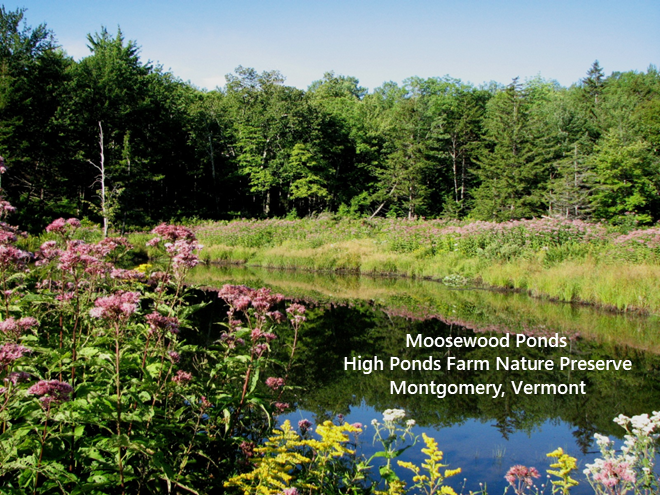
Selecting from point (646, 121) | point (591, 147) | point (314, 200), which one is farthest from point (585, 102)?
point (314, 200)

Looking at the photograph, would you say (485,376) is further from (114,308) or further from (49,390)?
Result: (49,390)

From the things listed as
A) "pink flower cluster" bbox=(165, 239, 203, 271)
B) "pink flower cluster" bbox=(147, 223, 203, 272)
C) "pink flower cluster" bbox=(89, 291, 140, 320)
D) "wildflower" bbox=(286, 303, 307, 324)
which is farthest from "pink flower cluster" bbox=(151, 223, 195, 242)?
"wildflower" bbox=(286, 303, 307, 324)

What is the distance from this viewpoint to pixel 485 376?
6195 millimetres

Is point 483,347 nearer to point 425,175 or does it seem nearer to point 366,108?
point 425,175

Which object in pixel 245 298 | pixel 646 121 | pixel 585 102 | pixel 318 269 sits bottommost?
pixel 318 269

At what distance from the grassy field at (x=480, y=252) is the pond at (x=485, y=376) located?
93cm

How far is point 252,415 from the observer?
3.49m

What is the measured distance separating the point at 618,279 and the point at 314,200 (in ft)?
100

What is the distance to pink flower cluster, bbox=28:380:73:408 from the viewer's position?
1.80 metres

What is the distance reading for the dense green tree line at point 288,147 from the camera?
27719 mm

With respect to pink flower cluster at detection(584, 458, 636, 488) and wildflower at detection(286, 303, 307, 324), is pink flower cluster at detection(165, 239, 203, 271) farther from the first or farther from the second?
pink flower cluster at detection(584, 458, 636, 488)

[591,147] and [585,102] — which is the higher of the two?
[585,102]

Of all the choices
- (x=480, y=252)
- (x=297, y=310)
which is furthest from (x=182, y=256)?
(x=480, y=252)

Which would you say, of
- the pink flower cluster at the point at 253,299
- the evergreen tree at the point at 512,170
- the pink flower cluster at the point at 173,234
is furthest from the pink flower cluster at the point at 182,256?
the evergreen tree at the point at 512,170
